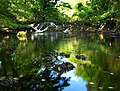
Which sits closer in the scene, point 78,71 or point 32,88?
point 32,88

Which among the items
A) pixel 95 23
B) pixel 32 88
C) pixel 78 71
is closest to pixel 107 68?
pixel 78 71

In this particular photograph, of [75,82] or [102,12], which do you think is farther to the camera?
[102,12]

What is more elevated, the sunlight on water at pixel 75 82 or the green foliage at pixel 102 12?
the green foliage at pixel 102 12

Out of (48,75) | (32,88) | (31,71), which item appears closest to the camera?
(32,88)

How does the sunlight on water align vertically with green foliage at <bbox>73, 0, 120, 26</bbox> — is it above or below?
below

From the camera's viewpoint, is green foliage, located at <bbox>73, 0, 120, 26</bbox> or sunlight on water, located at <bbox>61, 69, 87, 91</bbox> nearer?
sunlight on water, located at <bbox>61, 69, 87, 91</bbox>

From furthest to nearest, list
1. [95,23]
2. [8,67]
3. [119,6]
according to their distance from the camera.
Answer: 1. [95,23]
2. [119,6]
3. [8,67]

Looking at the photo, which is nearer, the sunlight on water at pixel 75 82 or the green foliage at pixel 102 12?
the sunlight on water at pixel 75 82

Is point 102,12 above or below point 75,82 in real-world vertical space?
above

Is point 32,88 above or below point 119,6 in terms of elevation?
below

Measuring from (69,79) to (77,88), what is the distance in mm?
1100

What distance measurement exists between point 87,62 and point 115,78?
3.23 metres

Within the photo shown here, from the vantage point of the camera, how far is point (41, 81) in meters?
8.66

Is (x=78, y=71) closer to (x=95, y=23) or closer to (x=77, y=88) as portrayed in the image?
(x=77, y=88)
